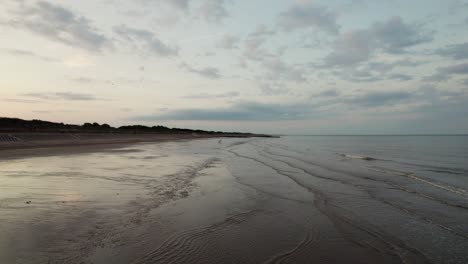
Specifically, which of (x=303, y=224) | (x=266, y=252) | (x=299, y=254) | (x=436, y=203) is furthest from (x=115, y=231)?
(x=436, y=203)

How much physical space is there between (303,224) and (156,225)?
3.65m

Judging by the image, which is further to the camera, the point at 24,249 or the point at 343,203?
the point at 343,203

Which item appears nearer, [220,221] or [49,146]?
[220,221]

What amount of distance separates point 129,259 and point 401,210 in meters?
8.01

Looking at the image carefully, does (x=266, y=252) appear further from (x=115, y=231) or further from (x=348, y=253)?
(x=115, y=231)

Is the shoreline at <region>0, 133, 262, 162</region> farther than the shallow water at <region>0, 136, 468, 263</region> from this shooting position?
Yes

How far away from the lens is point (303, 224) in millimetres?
6863

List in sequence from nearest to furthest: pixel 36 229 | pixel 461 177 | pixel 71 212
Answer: pixel 36 229 → pixel 71 212 → pixel 461 177

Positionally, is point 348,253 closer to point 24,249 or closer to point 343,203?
point 343,203

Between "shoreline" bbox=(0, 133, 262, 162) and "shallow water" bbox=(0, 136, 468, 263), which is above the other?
"shoreline" bbox=(0, 133, 262, 162)

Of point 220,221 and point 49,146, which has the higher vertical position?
point 49,146

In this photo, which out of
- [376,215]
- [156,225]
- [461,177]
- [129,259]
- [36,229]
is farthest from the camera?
[461,177]

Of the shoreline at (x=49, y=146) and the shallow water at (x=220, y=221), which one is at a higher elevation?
the shoreline at (x=49, y=146)

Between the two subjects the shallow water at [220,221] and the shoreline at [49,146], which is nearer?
the shallow water at [220,221]
